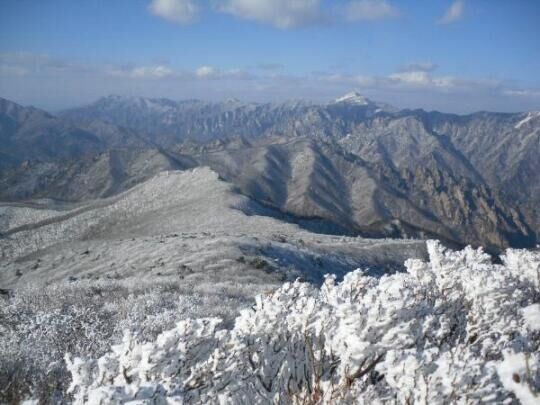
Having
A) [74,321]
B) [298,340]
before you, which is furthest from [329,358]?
[74,321]

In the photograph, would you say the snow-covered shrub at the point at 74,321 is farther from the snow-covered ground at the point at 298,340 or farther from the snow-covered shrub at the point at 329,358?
the snow-covered shrub at the point at 329,358

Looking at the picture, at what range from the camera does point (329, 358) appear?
346 inches

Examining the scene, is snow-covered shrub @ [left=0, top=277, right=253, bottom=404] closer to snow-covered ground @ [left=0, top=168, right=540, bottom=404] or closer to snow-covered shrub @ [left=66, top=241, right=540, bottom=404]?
snow-covered ground @ [left=0, top=168, right=540, bottom=404]

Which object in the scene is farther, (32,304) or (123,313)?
(32,304)

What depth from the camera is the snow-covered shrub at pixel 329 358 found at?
6.64 metres

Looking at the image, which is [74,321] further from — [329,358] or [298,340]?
[329,358]

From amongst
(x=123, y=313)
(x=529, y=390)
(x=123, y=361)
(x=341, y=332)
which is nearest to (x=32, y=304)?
(x=123, y=313)

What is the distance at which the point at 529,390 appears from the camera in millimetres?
5469

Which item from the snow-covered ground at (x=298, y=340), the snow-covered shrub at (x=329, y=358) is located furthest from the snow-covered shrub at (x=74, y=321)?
the snow-covered shrub at (x=329, y=358)

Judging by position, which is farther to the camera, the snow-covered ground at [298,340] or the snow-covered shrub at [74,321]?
the snow-covered shrub at [74,321]

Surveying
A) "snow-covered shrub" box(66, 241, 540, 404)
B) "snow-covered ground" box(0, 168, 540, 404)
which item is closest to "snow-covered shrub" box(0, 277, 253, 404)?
"snow-covered ground" box(0, 168, 540, 404)

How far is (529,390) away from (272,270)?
2820 cm

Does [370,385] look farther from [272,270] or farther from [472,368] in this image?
[272,270]

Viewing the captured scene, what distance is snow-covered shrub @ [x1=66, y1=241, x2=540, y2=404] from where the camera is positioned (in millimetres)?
6645
